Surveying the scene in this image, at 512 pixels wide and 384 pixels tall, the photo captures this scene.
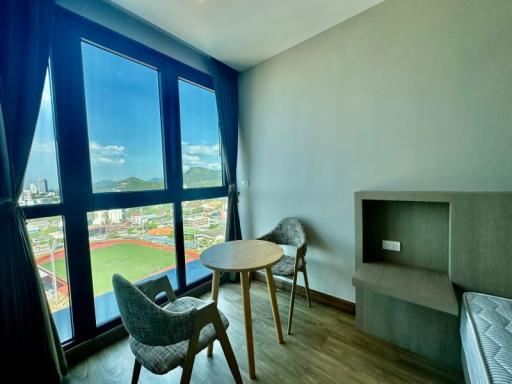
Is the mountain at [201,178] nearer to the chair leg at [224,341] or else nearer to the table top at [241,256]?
the table top at [241,256]

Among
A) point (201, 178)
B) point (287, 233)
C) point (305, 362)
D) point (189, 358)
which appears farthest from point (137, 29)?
point (305, 362)

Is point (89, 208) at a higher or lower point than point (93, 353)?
higher

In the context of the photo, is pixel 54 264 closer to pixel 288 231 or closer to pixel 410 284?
pixel 288 231

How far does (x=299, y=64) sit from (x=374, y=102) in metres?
0.97

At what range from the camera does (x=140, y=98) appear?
2.14m

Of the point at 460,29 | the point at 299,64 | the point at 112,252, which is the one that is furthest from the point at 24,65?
the point at 460,29

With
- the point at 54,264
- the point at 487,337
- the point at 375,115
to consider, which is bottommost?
the point at 487,337

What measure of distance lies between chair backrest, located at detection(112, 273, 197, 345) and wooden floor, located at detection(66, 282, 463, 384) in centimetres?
76

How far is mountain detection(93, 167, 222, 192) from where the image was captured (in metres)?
1.90

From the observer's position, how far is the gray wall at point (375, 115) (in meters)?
1.50

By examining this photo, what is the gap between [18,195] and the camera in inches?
53.7

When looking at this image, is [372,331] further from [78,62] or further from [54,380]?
[78,62]

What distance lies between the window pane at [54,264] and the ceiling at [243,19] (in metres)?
1.92

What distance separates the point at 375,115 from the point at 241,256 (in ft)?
5.72
